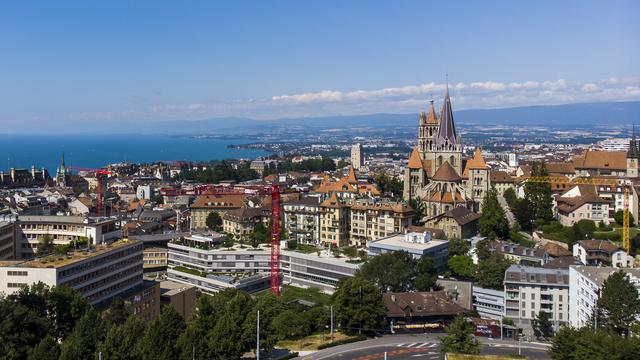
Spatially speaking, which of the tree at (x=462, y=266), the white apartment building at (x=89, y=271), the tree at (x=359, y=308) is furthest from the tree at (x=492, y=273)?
the white apartment building at (x=89, y=271)

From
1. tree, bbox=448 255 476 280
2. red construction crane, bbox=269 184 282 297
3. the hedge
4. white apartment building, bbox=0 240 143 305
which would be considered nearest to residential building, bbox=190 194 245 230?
red construction crane, bbox=269 184 282 297

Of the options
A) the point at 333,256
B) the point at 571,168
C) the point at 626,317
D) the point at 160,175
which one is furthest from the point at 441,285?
the point at 160,175

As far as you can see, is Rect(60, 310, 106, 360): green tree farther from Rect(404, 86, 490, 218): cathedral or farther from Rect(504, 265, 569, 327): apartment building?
Rect(404, 86, 490, 218): cathedral

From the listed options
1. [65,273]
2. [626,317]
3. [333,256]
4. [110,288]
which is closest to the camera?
[626,317]

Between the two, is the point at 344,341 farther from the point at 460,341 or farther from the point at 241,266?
the point at 241,266

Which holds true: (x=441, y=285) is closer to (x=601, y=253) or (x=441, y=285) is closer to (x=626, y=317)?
(x=601, y=253)

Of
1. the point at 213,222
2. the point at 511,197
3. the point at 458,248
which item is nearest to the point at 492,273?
the point at 458,248

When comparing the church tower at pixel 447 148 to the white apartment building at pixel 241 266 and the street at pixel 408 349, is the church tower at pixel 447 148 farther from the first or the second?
the street at pixel 408 349
